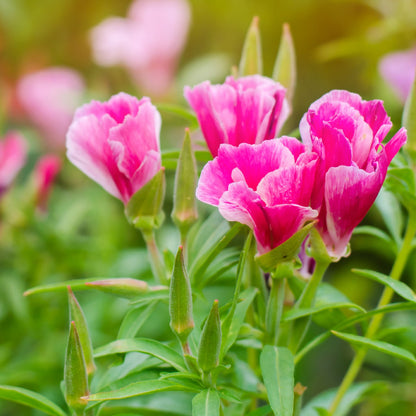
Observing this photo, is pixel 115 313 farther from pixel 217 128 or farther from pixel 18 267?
pixel 217 128

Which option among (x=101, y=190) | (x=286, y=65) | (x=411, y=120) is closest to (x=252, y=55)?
(x=286, y=65)

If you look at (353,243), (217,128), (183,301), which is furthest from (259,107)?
(353,243)

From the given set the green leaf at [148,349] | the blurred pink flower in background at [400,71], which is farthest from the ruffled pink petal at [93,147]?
the blurred pink flower in background at [400,71]

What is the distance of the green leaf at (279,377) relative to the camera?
1.19 feet

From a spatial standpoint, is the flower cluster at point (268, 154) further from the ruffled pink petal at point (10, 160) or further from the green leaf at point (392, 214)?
the ruffled pink petal at point (10, 160)

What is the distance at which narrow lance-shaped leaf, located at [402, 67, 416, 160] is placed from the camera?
45cm

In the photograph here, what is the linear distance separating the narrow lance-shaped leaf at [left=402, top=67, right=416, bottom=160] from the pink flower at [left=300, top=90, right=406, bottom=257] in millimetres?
70

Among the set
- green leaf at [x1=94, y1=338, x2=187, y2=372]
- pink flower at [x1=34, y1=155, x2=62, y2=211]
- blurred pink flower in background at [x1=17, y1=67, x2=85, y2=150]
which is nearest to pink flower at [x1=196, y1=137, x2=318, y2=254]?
green leaf at [x1=94, y1=338, x2=187, y2=372]

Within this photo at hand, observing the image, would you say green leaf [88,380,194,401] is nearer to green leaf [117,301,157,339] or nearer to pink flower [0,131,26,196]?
green leaf [117,301,157,339]

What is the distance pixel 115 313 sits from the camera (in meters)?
0.87

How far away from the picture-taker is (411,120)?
1.50 ft

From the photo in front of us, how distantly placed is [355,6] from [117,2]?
0.66 meters

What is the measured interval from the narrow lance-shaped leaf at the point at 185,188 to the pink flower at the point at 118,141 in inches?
0.7

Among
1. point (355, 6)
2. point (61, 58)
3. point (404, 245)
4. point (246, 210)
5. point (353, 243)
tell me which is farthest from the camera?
point (61, 58)
